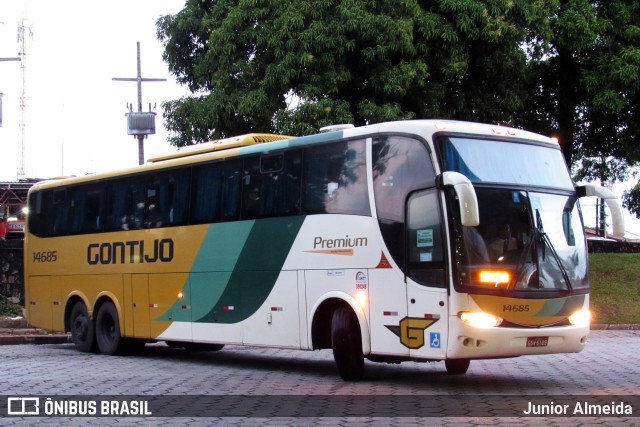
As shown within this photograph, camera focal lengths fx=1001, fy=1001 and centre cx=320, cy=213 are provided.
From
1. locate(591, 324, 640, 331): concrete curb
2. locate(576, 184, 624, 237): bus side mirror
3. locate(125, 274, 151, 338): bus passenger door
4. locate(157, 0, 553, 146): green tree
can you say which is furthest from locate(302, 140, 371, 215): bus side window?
locate(591, 324, 640, 331): concrete curb

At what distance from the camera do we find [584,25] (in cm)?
2717

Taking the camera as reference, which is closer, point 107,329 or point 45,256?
point 107,329

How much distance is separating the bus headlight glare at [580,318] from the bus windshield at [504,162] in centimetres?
163

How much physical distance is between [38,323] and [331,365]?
7.52 m

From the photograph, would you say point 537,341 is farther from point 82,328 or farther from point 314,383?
point 82,328

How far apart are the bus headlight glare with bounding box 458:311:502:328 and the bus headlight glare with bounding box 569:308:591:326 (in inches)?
49.8

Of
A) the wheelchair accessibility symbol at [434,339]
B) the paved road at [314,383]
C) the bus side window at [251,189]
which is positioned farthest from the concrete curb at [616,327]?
the wheelchair accessibility symbol at [434,339]

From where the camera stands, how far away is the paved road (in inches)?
373

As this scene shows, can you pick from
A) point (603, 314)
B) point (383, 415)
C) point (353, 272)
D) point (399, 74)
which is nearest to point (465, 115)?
point (399, 74)

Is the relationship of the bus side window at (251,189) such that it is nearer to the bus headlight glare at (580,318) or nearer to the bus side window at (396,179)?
the bus side window at (396,179)

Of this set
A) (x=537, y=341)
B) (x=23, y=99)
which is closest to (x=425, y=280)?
(x=537, y=341)

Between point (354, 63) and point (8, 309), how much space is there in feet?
35.5

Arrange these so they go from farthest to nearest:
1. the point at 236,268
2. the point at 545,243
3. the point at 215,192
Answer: the point at 215,192, the point at 236,268, the point at 545,243

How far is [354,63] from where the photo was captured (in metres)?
25.5
